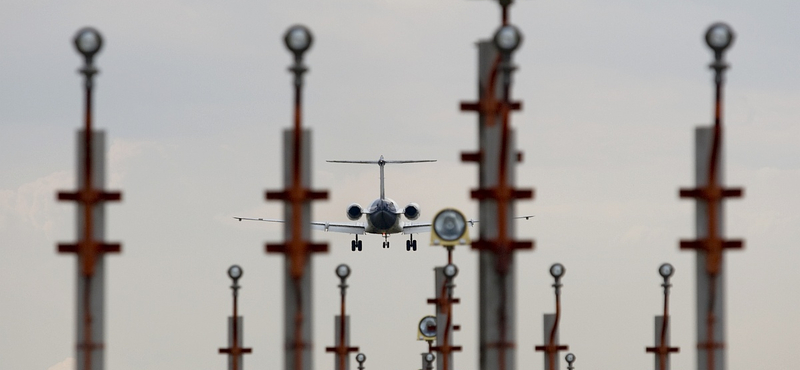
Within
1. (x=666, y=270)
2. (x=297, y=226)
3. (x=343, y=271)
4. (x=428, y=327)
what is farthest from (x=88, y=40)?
(x=428, y=327)

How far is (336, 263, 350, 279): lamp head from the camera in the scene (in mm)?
41031

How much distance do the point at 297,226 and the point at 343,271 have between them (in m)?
13.9

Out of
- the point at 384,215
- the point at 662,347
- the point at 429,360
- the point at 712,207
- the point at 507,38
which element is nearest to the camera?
the point at 507,38

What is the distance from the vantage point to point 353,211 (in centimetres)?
10950

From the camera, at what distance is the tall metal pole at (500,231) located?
2697cm

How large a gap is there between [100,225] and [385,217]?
8305 centimetres

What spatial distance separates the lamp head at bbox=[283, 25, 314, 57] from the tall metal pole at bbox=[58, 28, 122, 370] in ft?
8.63

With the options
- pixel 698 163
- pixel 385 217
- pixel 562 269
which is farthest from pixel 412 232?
pixel 698 163

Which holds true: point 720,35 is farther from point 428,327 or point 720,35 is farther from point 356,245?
point 356,245

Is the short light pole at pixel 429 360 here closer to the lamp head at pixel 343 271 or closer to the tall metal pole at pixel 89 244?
the lamp head at pixel 343 271

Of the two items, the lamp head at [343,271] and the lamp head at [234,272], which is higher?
the lamp head at [343,271]

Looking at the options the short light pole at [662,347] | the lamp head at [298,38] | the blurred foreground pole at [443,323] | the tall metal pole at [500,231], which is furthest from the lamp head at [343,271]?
the lamp head at [298,38]

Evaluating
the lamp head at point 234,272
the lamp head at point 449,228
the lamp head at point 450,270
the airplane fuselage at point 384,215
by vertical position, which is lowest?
the lamp head at point 234,272

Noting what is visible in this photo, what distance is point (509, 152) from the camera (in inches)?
1083
